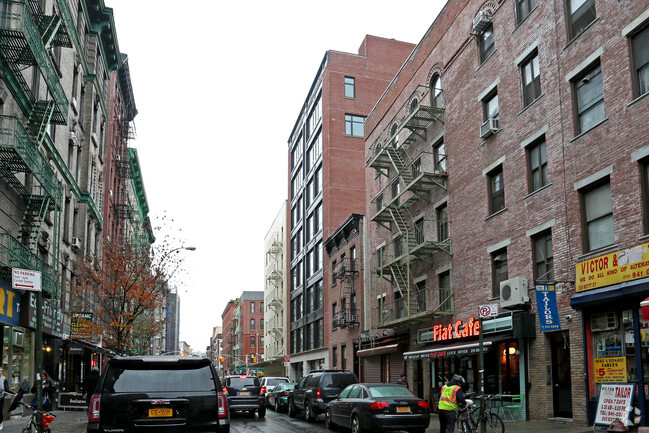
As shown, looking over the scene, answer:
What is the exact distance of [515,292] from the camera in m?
20.4

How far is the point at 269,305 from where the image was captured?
3223 inches

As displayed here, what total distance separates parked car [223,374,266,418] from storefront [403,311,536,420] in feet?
20.9

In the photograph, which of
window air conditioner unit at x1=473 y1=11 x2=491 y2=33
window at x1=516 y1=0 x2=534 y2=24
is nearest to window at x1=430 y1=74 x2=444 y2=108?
window air conditioner unit at x1=473 y1=11 x2=491 y2=33

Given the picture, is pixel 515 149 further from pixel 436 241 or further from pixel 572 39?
pixel 436 241

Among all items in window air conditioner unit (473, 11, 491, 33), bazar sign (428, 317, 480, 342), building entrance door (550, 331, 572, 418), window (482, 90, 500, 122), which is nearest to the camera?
building entrance door (550, 331, 572, 418)

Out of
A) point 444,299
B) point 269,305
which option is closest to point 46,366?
point 444,299

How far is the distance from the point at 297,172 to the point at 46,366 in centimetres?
4115

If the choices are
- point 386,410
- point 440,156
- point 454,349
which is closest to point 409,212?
point 440,156

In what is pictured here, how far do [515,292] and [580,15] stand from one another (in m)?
8.52

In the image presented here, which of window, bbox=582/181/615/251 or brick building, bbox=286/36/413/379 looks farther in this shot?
brick building, bbox=286/36/413/379

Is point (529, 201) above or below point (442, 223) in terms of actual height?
below

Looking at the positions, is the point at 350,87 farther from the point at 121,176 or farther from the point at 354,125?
the point at 121,176

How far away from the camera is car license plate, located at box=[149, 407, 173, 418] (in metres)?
9.03

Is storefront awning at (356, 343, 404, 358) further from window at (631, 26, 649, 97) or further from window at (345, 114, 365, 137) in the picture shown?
window at (345, 114, 365, 137)
